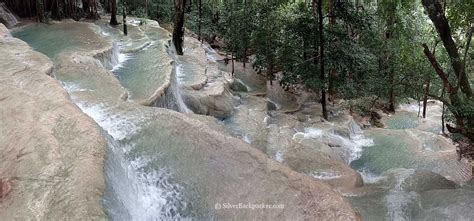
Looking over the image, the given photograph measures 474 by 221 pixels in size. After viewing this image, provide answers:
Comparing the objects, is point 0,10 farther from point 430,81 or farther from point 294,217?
point 430,81

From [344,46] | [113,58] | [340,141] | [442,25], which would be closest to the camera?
[442,25]

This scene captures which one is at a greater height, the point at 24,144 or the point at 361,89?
the point at 24,144

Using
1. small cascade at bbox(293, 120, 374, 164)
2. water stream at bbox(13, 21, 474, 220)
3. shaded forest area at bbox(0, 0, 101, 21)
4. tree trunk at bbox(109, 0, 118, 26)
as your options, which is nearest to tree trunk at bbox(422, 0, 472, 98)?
water stream at bbox(13, 21, 474, 220)

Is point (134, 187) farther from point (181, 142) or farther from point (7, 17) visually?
point (7, 17)

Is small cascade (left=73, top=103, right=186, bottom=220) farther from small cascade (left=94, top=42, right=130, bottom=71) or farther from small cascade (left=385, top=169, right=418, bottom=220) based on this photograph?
Answer: small cascade (left=94, top=42, right=130, bottom=71)

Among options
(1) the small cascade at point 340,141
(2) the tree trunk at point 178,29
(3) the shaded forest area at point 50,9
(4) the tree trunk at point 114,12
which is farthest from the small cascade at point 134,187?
(4) the tree trunk at point 114,12

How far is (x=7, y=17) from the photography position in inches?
521

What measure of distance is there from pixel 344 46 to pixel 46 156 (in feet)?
27.9

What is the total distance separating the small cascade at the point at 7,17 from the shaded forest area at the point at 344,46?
45 centimetres

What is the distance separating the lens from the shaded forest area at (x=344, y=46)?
1031 cm

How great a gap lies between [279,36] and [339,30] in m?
1.76

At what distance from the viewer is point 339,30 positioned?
39.1ft

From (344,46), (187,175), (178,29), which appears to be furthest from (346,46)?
(187,175)

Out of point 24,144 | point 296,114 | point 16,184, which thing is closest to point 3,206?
point 16,184
